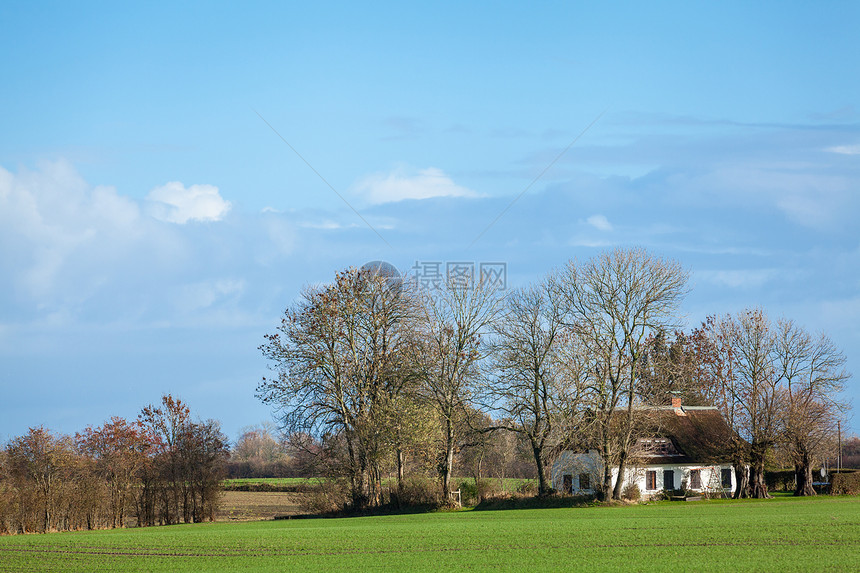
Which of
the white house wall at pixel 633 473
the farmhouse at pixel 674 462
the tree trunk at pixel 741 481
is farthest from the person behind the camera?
the tree trunk at pixel 741 481

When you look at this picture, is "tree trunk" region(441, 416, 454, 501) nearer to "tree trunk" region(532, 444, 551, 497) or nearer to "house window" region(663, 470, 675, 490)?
"tree trunk" region(532, 444, 551, 497)

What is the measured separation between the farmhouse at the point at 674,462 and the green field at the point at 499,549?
18472 millimetres

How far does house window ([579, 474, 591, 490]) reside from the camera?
46781 mm

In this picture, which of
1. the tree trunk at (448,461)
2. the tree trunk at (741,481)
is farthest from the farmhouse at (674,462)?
the tree trunk at (448,461)

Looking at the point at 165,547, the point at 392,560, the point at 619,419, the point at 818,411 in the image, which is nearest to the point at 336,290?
the point at 619,419

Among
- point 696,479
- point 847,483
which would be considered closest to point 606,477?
point 696,479

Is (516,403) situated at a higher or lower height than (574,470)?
higher

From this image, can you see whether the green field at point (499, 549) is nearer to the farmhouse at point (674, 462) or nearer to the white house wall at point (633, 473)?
the white house wall at point (633, 473)

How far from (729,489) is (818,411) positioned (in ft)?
26.7

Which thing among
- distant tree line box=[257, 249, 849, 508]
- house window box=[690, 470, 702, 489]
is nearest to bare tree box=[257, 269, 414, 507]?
distant tree line box=[257, 249, 849, 508]

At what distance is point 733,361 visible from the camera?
181 ft

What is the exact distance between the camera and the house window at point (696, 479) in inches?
2031

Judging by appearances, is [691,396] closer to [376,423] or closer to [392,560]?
[376,423]

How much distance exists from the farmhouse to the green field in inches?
727
